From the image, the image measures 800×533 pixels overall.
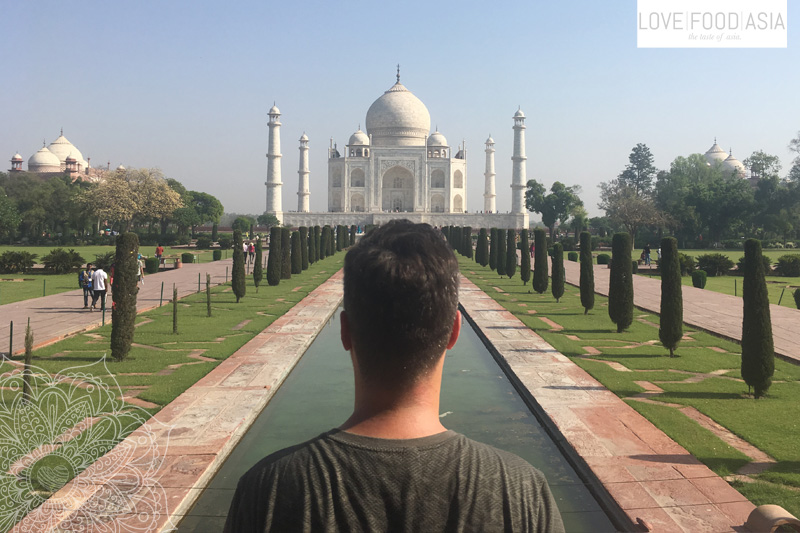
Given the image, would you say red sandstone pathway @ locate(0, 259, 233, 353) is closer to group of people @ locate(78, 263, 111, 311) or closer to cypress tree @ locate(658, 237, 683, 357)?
group of people @ locate(78, 263, 111, 311)

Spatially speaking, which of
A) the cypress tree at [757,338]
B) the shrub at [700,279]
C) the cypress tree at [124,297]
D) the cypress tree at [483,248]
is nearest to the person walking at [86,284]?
the cypress tree at [124,297]

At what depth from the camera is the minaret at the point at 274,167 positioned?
5056 centimetres

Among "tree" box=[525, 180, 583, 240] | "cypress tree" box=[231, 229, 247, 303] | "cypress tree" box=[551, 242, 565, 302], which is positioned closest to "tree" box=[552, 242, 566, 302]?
"cypress tree" box=[551, 242, 565, 302]

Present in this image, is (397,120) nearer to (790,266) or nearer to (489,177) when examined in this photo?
(489,177)

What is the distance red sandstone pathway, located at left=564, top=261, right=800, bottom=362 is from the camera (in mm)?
9281

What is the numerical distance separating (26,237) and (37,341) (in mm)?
30974

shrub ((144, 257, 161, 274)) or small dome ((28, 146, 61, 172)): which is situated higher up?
small dome ((28, 146, 61, 172))

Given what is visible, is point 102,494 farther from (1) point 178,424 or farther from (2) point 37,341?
(2) point 37,341

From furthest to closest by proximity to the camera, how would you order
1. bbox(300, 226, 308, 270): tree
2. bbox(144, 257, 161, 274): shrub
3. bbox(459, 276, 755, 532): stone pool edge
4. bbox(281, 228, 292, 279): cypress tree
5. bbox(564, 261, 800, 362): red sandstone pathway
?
bbox(300, 226, 308, 270): tree → bbox(144, 257, 161, 274): shrub → bbox(281, 228, 292, 279): cypress tree → bbox(564, 261, 800, 362): red sandstone pathway → bbox(459, 276, 755, 532): stone pool edge

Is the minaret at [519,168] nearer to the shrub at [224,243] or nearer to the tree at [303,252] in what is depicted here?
the shrub at [224,243]

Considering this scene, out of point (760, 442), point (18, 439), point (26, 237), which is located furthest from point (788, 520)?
point (26, 237)

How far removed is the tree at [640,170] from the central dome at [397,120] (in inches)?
716

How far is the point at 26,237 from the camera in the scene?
3572 cm

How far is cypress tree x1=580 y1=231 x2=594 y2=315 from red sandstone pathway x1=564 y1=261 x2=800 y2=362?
52.4 inches
